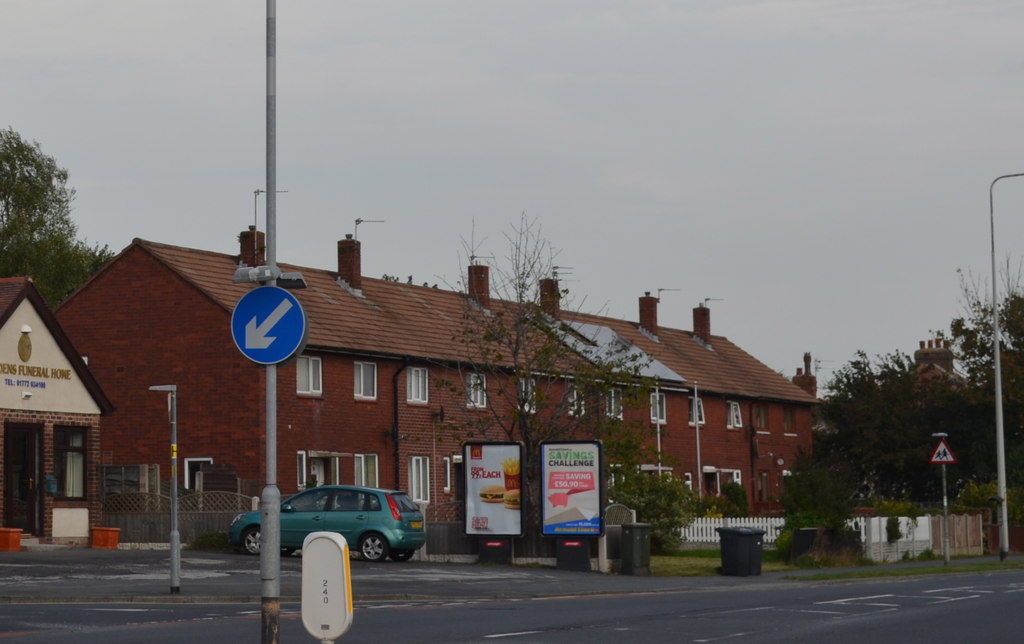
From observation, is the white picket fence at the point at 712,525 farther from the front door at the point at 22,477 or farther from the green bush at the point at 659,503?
the front door at the point at 22,477

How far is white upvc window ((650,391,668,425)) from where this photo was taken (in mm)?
61031

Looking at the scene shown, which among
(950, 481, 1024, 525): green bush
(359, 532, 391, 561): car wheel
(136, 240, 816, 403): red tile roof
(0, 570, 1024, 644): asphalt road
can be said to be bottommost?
(0, 570, 1024, 644): asphalt road

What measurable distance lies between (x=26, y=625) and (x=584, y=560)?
16.9 metres

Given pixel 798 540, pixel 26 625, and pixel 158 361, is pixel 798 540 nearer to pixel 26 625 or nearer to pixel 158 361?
pixel 158 361

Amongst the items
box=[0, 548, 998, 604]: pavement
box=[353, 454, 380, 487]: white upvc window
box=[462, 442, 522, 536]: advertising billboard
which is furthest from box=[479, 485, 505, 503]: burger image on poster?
box=[353, 454, 380, 487]: white upvc window

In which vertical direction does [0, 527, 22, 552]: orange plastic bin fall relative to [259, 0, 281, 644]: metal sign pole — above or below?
below

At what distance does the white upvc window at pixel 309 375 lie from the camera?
146 ft

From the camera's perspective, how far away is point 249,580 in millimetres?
28031

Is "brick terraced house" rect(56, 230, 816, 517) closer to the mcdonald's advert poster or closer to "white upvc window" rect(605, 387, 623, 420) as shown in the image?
"white upvc window" rect(605, 387, 623, 420)

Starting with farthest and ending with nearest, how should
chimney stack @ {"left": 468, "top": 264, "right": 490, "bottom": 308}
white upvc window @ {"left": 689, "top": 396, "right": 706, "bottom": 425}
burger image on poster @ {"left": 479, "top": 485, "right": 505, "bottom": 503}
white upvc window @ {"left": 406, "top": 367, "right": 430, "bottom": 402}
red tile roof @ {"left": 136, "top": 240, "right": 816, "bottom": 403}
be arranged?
1. white upvc window @ {"left": 689, "top": 396, "right": 706, "bottom": 425}
2. chimney stack @ {"left": 468, "top": 264, "right": 490, "bottom": 308}
3. white upvc window @ {"left": 406, "top": 367, "right": 430, "bottom": 402}
4. red tile roof @ {"left": 136, "top": 240, "right": 816, "bottom": 403}
5. burger image on poster @ {"left": 479, "top": 485, "right": 505, "bottom": 503}

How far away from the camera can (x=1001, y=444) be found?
45.9 metres

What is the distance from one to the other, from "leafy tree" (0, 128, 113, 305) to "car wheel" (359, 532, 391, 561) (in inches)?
1419

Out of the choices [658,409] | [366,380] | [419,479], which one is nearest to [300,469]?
[366,380]

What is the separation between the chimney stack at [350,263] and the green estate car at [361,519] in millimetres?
17867
